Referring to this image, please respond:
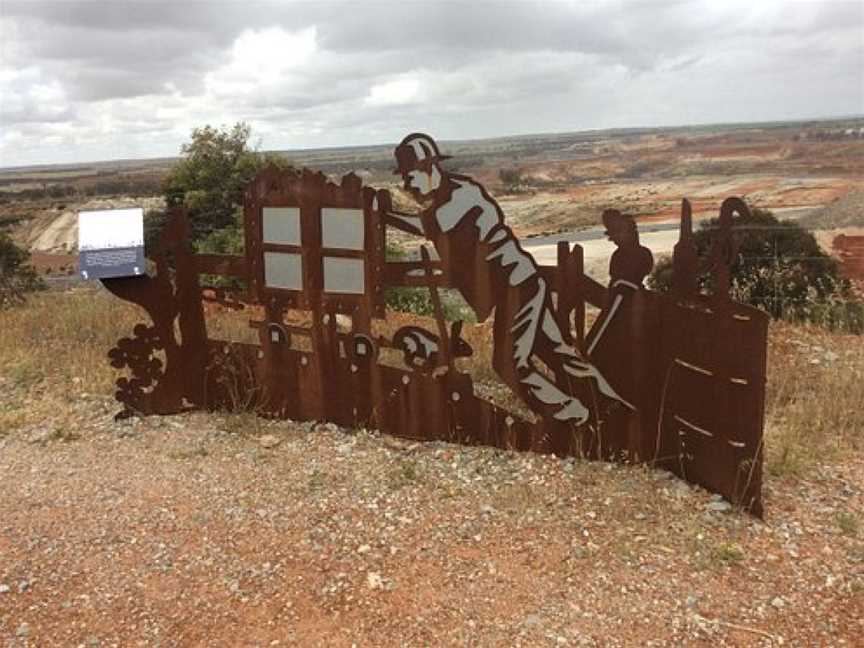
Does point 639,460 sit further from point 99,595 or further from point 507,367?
point 99,595

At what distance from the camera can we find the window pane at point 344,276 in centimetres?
530

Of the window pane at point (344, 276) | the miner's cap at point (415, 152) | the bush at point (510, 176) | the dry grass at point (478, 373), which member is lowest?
the dry grass at point (478, 373)

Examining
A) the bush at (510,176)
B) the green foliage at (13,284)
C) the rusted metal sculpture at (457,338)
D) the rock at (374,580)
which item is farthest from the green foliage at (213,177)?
the bush at (510,176)

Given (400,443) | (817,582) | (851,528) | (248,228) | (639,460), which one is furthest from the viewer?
(248,228)

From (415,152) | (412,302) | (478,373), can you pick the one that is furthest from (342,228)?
(412,302)

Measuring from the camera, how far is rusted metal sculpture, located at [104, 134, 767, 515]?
4.25 meters

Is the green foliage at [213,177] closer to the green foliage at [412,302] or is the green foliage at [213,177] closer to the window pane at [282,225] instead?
the green foliage at [412,302]

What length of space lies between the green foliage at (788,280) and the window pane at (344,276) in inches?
145

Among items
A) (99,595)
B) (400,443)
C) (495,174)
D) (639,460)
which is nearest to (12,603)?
(99,595)

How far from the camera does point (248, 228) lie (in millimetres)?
5680

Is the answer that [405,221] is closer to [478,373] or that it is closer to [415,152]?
[415,152]

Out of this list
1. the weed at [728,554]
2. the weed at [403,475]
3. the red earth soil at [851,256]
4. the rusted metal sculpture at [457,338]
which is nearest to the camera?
the weed at [728,554]

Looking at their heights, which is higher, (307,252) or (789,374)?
(307,252)

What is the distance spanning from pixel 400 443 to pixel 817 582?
2613mm
